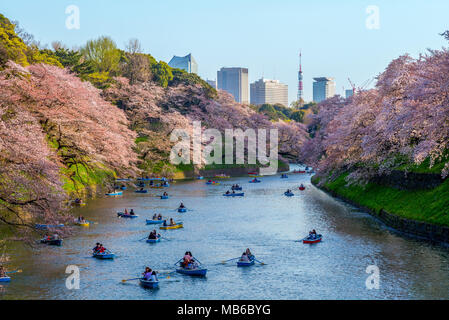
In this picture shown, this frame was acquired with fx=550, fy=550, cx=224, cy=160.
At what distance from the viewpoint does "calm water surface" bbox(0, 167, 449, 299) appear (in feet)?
101

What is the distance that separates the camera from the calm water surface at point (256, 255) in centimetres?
3075

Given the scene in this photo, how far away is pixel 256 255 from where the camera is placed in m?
40.2

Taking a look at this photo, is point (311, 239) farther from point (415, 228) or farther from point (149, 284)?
point (149, 284)

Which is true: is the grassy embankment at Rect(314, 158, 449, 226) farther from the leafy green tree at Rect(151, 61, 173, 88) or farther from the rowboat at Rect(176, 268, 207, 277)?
the leafy green tree at Rect(151, 61, 173, 88)

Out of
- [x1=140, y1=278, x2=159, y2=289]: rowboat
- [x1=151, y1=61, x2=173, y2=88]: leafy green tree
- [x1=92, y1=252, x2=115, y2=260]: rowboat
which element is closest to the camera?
[x1=140, y1=278, x2=159, y2=289]: rowboat

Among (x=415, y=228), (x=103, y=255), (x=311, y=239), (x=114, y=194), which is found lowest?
(x=103, y=255)

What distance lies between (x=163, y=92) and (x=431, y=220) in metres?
79.6

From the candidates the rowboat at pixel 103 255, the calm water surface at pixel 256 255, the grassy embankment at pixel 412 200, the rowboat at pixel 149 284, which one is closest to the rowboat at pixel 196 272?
the calm water surface at pixel 256 255

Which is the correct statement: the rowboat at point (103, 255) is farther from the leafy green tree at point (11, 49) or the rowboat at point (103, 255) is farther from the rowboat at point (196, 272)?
the leafy green tree at point (11, 49)

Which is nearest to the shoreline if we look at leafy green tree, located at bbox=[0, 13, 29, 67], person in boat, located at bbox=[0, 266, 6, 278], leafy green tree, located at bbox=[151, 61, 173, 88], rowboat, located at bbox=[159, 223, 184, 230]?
rowboat, located at bbox=[159, 223, 184, 230]

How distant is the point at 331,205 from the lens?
68188 mm

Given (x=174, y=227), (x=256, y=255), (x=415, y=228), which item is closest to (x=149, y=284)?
(x=256, y=255)

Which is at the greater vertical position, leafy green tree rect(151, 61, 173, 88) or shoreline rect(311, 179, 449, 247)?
leafy green tree rect(151, 61, 173, 88)
